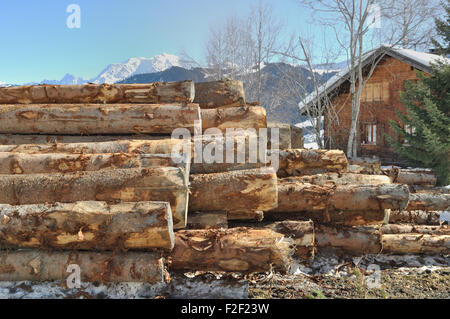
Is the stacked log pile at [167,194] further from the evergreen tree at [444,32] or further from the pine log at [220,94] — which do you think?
the evergreen tree at [444,32]

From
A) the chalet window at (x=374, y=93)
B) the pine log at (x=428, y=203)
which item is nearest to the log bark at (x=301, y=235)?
the pine log at (x=428, y=203)

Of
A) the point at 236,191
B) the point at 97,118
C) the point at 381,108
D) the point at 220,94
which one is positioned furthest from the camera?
the point at 381,108

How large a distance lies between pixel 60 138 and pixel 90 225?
9.14ft

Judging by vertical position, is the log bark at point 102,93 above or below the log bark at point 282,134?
above

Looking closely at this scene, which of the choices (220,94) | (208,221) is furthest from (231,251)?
(220,94)

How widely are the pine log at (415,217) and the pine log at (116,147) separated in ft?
12.6

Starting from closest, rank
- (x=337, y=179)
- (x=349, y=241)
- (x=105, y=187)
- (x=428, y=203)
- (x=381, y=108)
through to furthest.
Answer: (x=105, y=187) < (x=349, y=241) < (x=337, y=179) < (x=428, y=203) < (x=381, y=108)

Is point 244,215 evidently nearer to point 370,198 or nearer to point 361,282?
point 361,282

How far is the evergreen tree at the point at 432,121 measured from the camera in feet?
39.7

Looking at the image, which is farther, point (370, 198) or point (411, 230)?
point (411, 230)

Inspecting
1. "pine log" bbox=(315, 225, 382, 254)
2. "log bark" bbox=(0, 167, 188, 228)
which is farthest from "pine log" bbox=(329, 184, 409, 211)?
"log bark" bbox=(0, 167, 188, 228)

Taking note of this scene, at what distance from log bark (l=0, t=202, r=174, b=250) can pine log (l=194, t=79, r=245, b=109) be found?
3.26 metres

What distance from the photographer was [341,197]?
14.5 ft
